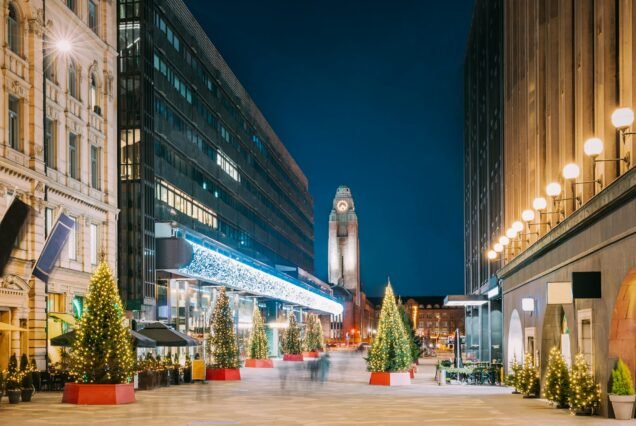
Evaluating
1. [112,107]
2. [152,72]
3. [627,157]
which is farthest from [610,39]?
[152,72]

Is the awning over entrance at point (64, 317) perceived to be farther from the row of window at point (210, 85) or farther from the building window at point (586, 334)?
the row of window at point (210, 85)

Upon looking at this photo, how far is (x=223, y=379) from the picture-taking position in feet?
154

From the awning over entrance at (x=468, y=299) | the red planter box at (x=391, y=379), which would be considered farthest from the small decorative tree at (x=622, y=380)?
the awning over entrance at (x=468, y=299)

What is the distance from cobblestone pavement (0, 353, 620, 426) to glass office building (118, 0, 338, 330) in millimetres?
20731

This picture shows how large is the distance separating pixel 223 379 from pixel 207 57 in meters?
40.5

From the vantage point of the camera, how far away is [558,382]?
27.2m

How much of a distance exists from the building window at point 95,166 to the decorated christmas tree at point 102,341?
17980 mm

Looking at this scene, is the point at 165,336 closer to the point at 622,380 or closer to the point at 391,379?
the point at 391,379

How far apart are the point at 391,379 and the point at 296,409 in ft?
52.2

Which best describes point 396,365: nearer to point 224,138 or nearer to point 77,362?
point 77,362

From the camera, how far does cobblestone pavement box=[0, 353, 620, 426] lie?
2362cm

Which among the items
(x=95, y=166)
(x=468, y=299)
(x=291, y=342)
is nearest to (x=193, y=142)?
(x=291, y=342)

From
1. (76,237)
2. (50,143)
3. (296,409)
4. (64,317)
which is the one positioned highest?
(50,143)

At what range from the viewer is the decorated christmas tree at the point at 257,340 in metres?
66.3
